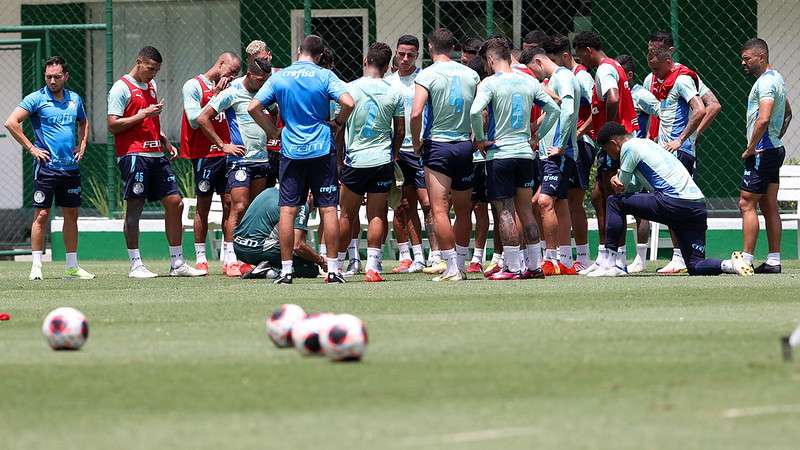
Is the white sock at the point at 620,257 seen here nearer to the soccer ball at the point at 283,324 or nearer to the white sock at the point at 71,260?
the white sock at the point at 71,260

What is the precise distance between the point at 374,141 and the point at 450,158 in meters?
0.96

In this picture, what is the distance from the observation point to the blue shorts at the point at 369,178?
1374 cm

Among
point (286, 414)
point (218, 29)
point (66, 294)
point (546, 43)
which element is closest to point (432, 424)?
point (286, 414)

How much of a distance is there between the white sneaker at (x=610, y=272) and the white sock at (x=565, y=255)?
0.45 m

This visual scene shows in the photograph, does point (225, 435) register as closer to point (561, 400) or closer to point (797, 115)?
point (561, 400)

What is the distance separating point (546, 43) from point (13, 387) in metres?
9.07

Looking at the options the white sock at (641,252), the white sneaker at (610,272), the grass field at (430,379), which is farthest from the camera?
the white sock at (641,252)

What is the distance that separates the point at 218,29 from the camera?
72.7ft

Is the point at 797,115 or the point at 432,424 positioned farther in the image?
the point at 797,115

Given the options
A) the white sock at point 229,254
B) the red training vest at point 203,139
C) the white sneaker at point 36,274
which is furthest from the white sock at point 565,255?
the white sneaker at point 36,274

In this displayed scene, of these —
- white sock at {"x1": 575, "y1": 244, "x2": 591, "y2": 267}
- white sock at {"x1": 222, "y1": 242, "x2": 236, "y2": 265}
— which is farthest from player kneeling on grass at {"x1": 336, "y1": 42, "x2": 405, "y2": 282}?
white sock at {"x1": 575, "y1": 244, "x2": 591, "y2": 267}

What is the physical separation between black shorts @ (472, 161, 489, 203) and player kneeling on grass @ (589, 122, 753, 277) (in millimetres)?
1321

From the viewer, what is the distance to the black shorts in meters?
14.2

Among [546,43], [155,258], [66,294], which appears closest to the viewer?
[66,294]
